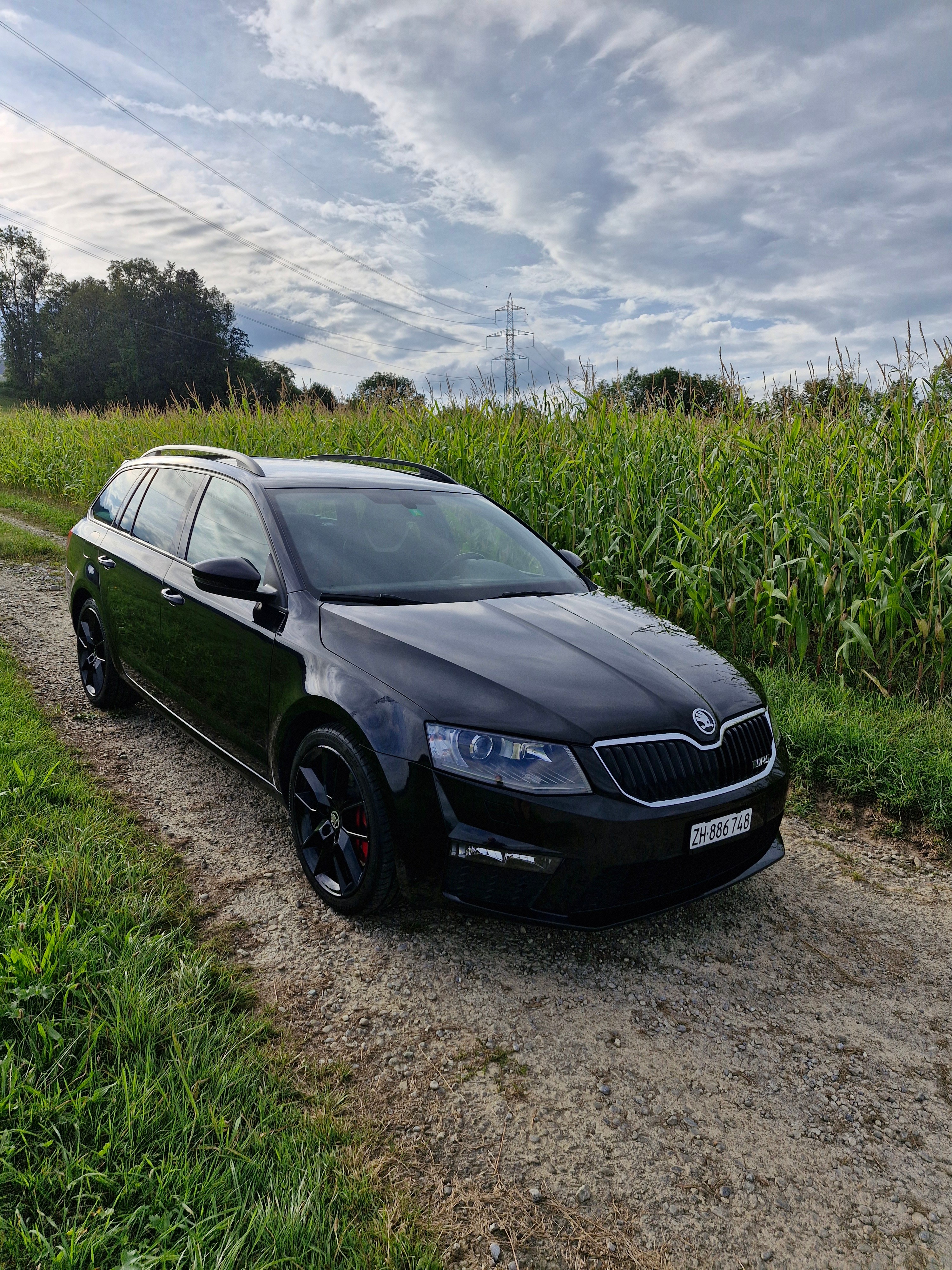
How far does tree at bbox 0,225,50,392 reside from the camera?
8031 centimetres

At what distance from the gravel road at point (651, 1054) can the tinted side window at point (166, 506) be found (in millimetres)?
1447

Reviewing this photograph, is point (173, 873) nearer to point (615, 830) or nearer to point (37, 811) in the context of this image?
point (37, 811)

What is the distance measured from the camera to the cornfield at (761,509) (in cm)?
485

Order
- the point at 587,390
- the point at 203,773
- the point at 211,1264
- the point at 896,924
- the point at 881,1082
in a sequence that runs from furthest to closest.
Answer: the point at 587,390, the point at 203,773, the point at 896,924, the point at 881,1082, the point at 211,1264

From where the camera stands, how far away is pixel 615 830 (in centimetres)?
233

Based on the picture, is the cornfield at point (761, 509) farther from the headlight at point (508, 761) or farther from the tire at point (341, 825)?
the tire at point (341, 825)

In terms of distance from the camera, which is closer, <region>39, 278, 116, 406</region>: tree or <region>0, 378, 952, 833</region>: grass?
<region>0, 378, 952, 833</region>: grass

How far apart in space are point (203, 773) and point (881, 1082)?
3225mm

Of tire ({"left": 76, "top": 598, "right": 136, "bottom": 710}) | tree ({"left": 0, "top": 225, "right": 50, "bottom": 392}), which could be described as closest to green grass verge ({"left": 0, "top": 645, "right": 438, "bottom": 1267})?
tire ({"left": 76, "top": 598, "right": 136, "bottom": 710})

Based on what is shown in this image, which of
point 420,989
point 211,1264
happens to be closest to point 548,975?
point 420,989

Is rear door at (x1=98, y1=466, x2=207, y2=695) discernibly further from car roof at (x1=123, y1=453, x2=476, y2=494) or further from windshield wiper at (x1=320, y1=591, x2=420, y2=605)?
windshield wiper at (x1=320, y1=591, x2=420, y2=605)

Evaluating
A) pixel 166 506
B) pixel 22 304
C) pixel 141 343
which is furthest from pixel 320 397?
pixel 22 304

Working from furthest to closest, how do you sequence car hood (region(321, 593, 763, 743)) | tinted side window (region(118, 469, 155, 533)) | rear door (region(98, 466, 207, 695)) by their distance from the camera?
1. tinted side window (region(118, 469, 155, 533))
2. rear door (region(98, 466, 207, 695))
3. car hood (region(321, 593, 763, 743))

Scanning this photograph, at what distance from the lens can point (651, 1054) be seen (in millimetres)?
2309
